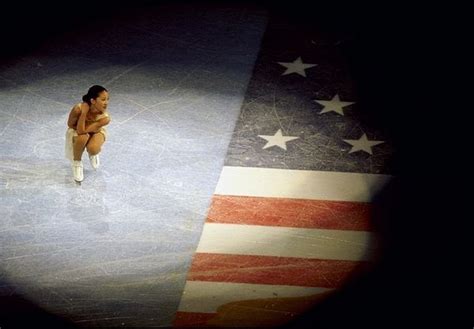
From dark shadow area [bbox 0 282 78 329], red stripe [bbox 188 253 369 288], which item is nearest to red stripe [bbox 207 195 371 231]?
red stripe [bbox 188 253 369 288]

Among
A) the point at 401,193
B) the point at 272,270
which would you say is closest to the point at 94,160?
the point at 272,270

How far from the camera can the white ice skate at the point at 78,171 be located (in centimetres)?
669

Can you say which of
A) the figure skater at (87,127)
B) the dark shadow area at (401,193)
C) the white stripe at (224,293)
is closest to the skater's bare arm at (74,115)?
the figure skater at (87,127)

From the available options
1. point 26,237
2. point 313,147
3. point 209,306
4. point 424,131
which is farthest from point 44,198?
point 424,131

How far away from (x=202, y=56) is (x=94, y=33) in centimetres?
130

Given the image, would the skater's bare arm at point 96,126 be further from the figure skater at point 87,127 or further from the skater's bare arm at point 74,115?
the skater's bare arm at point 74,115

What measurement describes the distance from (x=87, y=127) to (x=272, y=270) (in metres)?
1.87

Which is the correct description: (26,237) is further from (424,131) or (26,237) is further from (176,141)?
(424,131)

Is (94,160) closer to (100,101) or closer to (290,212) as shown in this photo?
(100,101)

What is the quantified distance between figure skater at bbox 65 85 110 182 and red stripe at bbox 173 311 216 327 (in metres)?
1.71

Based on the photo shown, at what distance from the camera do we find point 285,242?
6.29 metres

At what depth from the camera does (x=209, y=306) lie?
5.74m

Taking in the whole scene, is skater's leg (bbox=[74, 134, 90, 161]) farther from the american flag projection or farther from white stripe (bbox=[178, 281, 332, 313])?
white stripe (bbox=[178, 281, 332, 313])

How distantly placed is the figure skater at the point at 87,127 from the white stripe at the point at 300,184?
1.09 metres
